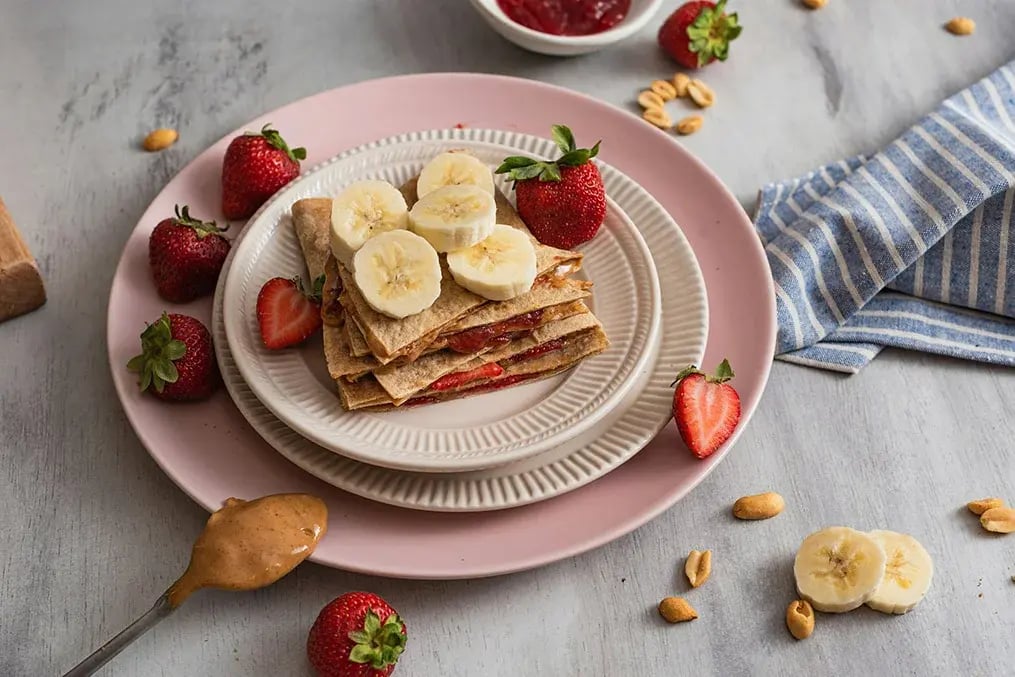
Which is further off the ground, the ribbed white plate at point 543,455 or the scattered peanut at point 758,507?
the ribbed white plate at point 543,455

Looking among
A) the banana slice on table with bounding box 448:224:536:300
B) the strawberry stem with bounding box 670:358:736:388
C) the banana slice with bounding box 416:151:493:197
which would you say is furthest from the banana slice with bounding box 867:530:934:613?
the banana slice with bounding box 416:151:493:197

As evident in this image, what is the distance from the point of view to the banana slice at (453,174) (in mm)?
2365

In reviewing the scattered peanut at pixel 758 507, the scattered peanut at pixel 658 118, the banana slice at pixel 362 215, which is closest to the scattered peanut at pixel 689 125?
the scattered peanut at pixel 658 118

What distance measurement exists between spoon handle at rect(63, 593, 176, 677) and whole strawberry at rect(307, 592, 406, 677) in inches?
A: 11.2

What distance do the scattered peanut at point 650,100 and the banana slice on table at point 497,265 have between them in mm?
1012

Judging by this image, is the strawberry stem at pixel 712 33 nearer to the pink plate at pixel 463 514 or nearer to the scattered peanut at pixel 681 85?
the scattered peanut at pixel 681 85

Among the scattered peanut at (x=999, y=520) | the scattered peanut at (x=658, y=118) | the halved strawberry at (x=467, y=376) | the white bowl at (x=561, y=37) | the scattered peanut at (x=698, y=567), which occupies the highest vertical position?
the white bowl at (x=561, y=37)

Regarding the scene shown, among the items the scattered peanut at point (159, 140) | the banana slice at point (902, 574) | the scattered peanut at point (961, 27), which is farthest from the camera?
the scattered peanut at point (961, 27)

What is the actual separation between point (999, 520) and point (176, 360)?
1779mm

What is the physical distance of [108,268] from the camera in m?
2.69

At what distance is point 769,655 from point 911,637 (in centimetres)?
29

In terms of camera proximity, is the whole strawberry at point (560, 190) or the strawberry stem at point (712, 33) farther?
the strawberry stem at point (712, 33)

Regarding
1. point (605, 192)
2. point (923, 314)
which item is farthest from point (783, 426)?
point (605, 192)

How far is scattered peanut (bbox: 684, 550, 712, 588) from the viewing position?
217 cm
